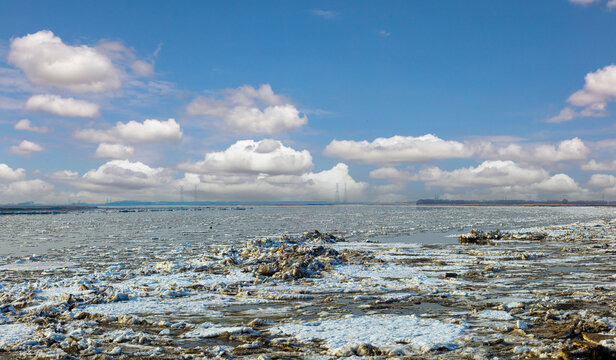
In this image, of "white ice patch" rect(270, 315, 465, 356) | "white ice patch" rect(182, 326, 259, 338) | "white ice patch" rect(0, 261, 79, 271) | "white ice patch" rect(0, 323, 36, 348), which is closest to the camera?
"white ice patch" rect(270, 315, 465, 356)

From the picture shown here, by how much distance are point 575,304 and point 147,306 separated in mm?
12484

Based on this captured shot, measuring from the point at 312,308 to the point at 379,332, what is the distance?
3081 millimetres

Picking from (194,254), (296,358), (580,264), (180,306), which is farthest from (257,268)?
(580,264)

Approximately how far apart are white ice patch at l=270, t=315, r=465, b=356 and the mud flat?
0.04 metres

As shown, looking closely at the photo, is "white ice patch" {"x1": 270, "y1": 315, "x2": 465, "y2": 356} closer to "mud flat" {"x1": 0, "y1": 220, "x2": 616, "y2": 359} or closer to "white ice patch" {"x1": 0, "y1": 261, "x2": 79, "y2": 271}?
"mud flat" {"x1": 0, "y1": 220, "x2": 616, "y2": 359}

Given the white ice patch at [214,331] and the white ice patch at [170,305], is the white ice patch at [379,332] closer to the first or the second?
the white ice patch at [214,331]

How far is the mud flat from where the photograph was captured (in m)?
8.97

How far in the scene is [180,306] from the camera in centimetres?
1305

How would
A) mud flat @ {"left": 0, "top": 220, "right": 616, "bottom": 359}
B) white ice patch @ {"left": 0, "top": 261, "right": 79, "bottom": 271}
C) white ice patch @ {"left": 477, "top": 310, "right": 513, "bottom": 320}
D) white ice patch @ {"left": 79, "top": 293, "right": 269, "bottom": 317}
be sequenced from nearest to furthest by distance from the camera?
mud flat @ {"left": 0, "top": 220, "right": 616, "bottom": 359}
white ice patch @ {"left": 477, "top": 310, "right": 513, "bottom": 320}
white ice patch @ {"left": 79, "top": 293, "right": 269, "bottom": 317}
white ice patch @ {"left": 0, "top": 261, "right": 79, "bottom": 271}

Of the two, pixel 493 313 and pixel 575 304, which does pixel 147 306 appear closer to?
pixel 493 313

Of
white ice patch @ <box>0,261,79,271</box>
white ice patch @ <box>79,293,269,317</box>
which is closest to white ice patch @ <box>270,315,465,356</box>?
white ice patch @ <box>79,293,269,317</box>

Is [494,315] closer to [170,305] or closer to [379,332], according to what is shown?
[379,332]

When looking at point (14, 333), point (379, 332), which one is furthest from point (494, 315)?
point (14, 333)

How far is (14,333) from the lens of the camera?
10086 mm
